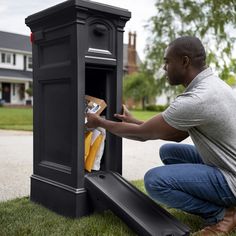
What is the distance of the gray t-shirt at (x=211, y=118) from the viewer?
7.82 ft

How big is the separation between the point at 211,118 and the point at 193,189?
0.48 meters

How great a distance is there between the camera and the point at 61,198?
9.96 ft

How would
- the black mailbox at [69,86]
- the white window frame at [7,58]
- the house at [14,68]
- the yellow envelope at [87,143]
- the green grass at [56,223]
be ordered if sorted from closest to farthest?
the green grass at [56,223], the black mailbox at [69,86], the yellow envelope at [87,143], the house at [14,68], the white window frame at [7,58]

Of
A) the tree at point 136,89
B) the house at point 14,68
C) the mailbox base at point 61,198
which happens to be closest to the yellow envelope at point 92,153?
the mailbox base at point 61,198

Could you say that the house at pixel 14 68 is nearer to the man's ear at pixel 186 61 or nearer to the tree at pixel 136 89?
the tree at pixel 136 89

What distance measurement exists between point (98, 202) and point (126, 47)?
51313 millimetres

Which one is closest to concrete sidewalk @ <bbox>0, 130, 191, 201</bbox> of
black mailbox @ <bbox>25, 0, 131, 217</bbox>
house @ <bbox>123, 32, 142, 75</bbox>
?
black mailbox @ <bbox>25, 0, 131, 217</bbox>

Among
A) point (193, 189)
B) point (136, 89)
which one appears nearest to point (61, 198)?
point (193, 189)

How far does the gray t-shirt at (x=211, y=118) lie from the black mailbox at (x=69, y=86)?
779mm

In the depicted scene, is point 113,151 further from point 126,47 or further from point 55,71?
point 126,47

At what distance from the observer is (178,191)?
254 centimetres

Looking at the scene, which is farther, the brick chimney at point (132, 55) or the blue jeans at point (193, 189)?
the brick chimney at point (132, 55)

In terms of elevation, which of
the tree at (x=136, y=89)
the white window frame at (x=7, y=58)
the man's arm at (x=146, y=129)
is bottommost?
the man's arm at (x=146, y=129)

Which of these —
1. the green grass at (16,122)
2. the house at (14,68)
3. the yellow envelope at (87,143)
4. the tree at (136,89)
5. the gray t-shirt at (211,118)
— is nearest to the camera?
the gray t-shirt at (211,118)
